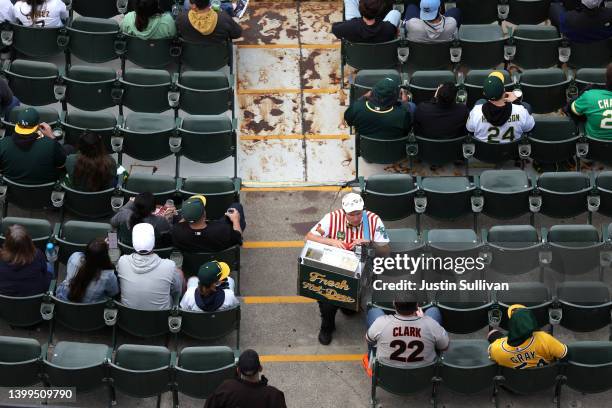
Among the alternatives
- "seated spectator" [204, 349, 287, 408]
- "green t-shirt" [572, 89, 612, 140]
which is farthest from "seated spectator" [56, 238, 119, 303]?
"green t-shirt" [572, 89, 612, 140]

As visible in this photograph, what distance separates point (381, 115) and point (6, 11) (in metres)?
4.50

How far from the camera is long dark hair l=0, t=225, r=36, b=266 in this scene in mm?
11273

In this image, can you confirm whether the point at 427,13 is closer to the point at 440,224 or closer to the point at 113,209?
the point at 440,224

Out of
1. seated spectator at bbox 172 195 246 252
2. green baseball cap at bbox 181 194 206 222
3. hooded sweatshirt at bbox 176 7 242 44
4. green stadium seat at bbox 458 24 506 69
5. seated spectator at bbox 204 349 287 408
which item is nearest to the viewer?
seated spectator at bbox 204 349 287 408

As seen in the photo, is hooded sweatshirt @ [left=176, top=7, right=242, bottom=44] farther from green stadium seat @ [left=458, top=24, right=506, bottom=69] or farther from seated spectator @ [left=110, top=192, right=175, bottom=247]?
seated spectator @ [left=110, top=192, right=175, bottom=247]

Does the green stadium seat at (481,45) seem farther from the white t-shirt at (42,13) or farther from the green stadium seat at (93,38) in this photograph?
the white t-shirt at (42,13)

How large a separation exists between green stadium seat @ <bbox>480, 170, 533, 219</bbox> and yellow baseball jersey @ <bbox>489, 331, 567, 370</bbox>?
81.5 inches

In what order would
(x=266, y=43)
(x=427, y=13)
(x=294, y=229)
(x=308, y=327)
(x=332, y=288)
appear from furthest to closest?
(x=266, y=43), (x=427, y=13), (x=294, y=229), (x=308, y=327), (x=332, y=288)

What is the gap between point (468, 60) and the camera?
47.3ft

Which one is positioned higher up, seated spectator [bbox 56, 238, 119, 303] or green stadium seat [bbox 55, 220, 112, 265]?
green stadium seat [bbox 55, 220, 112, 265]

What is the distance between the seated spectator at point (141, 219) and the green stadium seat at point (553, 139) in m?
3.97

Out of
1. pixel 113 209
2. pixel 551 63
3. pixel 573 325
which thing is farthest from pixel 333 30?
pixel 573 325

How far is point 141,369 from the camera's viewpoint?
11.0 m

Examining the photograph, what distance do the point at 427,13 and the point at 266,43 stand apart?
2251 mm
